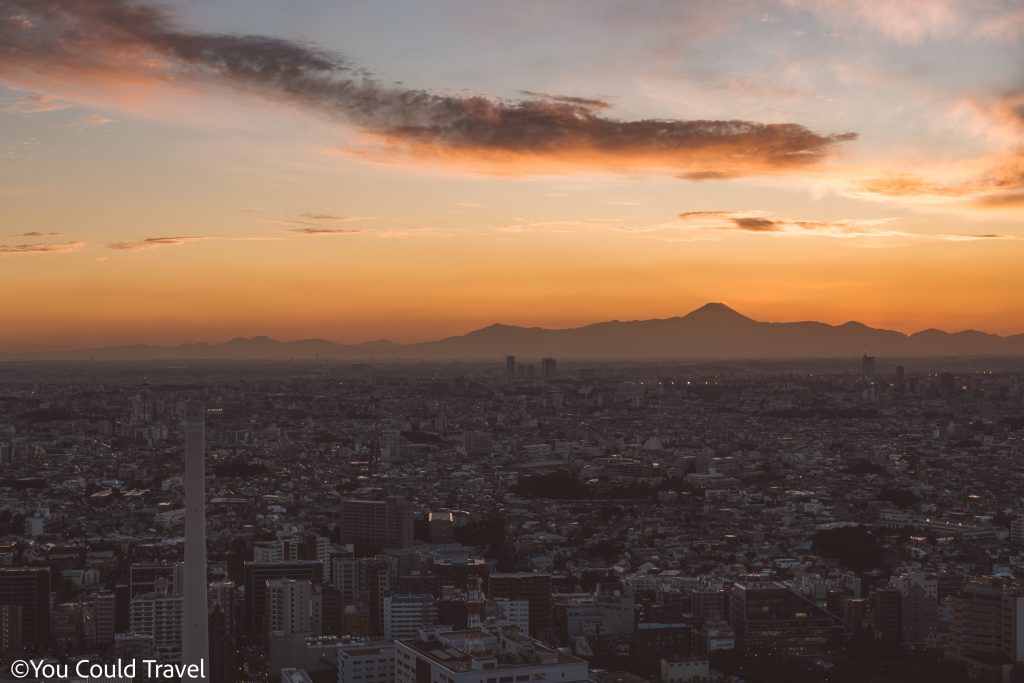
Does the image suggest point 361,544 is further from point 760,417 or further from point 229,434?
point 760,417

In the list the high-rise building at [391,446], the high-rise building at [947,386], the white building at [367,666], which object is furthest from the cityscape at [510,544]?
the high-rise building at [947,386]

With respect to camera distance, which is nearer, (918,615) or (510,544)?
(918,615)

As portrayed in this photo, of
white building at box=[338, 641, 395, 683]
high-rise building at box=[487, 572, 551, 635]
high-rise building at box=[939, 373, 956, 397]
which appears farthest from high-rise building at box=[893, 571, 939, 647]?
high-rise building at box=[939, 373, 956, 397]

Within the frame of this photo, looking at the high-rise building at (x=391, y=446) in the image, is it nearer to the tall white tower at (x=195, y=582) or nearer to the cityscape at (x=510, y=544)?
the cityscape at (x=510, y=544)

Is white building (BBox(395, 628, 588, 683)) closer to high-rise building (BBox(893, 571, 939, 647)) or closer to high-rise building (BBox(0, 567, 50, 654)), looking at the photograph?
high-rise building (BBox(0, 567, 50, 654))

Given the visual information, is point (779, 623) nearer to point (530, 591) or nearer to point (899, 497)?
point (530, 591)

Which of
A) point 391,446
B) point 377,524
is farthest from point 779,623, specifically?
point 391,446
